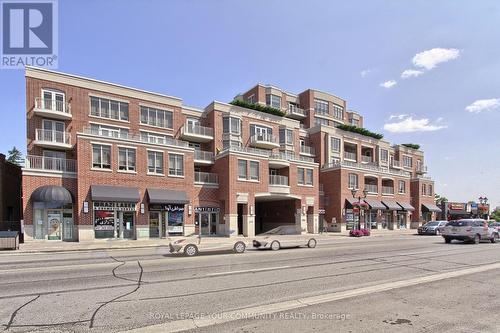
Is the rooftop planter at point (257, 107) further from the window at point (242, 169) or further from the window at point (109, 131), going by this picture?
the window at point (109, 131)

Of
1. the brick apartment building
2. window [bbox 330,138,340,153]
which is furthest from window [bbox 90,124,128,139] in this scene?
window [bbox 330,138,340,153]

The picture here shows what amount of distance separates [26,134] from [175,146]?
13.0m

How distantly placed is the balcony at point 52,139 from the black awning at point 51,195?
5.06m

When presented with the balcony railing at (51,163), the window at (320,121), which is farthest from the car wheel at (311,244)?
the window at (320,121)

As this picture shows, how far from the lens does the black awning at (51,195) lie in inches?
1033

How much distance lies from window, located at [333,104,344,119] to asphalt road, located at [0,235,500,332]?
167ft

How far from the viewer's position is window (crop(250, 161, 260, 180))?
37.0 m

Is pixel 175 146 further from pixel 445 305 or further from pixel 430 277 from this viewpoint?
pixel 445 305

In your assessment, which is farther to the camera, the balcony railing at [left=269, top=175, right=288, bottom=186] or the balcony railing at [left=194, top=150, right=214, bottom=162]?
the balcony railing at [left=269, top=175, right=288, bottom=186]

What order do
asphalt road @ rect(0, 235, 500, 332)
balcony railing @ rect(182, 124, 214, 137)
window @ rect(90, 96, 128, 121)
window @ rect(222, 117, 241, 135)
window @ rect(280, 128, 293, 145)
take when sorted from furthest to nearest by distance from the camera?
window @ rect(280, 128, 293, 145) → window @ rect(222, 117, 241, 135) → balcony railing @ rect(182, 124, 214, 137) → window @ rect(90, 96, 128, 121) → asphalt road @ rect(0, 235, 500, 332)

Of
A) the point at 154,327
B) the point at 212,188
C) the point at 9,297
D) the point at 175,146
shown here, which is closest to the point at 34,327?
the point at 154,327

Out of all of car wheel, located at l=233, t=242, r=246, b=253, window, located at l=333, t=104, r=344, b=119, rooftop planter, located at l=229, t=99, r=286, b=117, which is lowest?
car wheel, located at l=233, t=242, r=246, b=253

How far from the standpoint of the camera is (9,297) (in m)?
7.91

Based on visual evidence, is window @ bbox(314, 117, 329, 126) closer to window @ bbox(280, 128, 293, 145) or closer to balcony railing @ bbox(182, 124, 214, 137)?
window @ bbox(280, 128, 293, 145)
